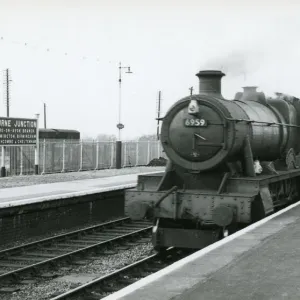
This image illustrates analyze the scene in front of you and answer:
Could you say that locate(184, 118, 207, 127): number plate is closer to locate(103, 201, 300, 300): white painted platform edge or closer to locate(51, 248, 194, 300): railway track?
locate(103, 201, 300, 300): white painted platform edge

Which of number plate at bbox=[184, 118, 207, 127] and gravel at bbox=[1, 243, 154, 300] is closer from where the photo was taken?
gravel at bbox=[1, 243, 154, 300]

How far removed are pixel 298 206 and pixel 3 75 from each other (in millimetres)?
41844

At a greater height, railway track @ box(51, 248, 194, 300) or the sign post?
the sign post

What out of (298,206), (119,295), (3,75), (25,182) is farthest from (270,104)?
(3,75)

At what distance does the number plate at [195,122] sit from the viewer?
31.0 feet

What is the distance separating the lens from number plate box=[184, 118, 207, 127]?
944 centimetres

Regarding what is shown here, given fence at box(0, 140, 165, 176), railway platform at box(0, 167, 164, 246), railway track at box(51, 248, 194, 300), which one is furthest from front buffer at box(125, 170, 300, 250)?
fence at box(0, 140, 165, 176)

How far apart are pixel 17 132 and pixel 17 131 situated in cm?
4

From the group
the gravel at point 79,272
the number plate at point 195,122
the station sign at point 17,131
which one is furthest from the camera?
the station sign at point 17,131

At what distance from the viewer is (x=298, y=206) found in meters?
11.0

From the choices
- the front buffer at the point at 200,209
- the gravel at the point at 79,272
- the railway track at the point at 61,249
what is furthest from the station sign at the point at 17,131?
the front buffer at the point at 200,209

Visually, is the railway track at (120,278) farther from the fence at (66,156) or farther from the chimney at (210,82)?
the fence at (66,156)

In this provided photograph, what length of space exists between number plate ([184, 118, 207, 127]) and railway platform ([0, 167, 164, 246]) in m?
4.53

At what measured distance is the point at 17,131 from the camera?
2064 centimetres
